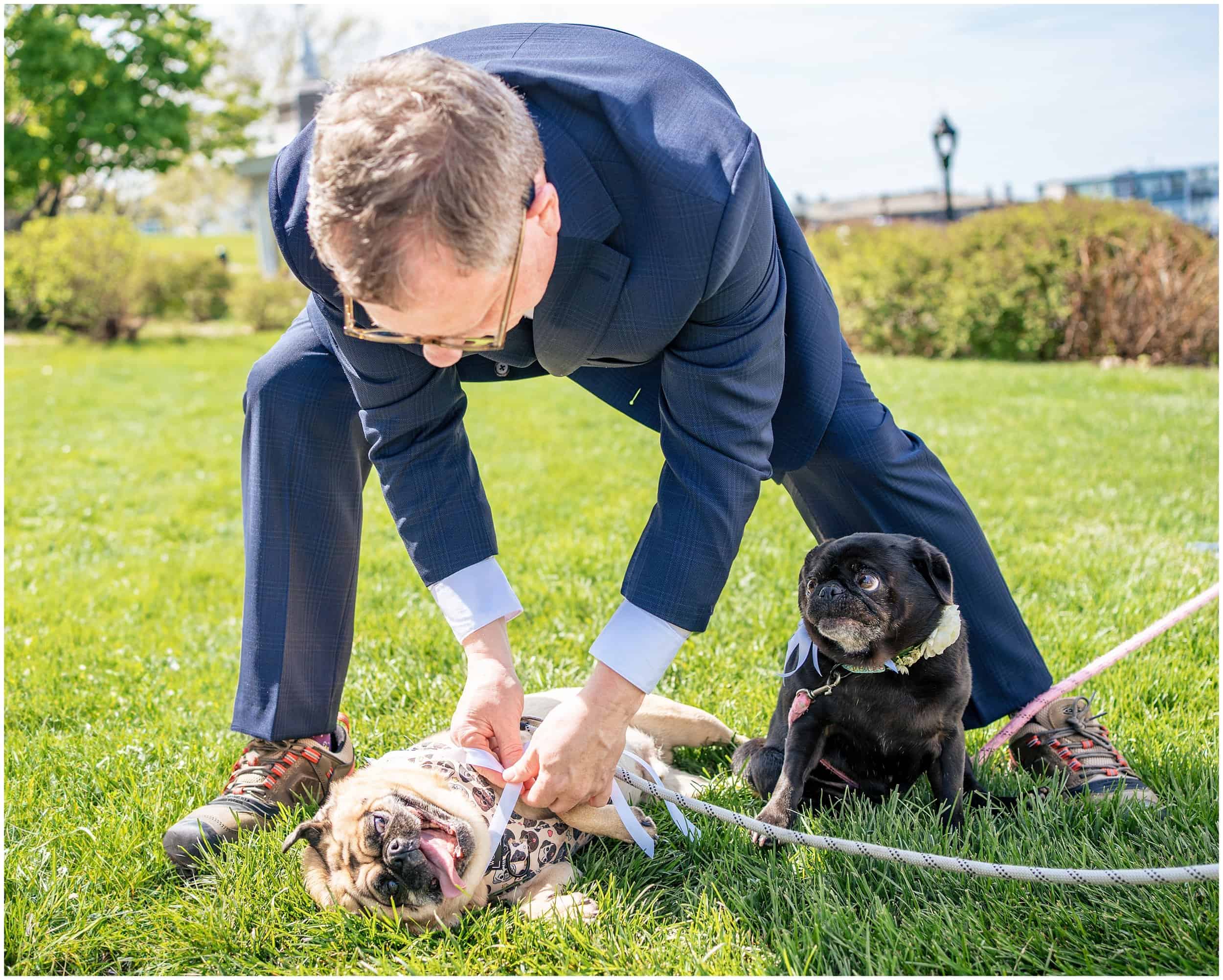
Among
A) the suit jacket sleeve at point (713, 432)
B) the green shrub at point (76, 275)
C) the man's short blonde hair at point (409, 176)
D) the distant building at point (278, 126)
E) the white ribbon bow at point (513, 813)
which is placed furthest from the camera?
the distant building at point (278, 126)

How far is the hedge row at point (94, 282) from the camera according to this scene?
1769 centimetres

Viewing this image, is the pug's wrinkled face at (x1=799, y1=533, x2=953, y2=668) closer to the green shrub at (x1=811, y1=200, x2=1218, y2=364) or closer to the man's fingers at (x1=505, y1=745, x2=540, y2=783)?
the man's fingers at (x1=505, y1=745, x2=540, y2=783)

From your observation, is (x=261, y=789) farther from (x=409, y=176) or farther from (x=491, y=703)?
(x=409, y=176)

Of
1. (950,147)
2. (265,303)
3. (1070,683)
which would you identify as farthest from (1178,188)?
(1070,683)

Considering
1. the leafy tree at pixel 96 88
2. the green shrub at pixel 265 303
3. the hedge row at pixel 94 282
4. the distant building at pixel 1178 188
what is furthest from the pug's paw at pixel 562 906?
the distant building at pixel 1178 188

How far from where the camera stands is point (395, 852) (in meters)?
2.31

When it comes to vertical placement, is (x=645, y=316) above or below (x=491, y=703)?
above

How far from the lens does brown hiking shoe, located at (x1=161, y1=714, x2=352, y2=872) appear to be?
259 centimetres

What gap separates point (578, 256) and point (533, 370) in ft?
2.23

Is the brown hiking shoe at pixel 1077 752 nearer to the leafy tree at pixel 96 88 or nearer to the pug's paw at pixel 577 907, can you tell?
the pug's paw at pixel 577 907

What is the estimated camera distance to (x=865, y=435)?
110 inches

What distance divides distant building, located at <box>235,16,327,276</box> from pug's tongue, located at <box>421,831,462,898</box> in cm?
2850

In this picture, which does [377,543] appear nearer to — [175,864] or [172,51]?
[175,864]

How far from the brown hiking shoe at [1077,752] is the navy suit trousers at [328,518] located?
Result: 0.10 meters
